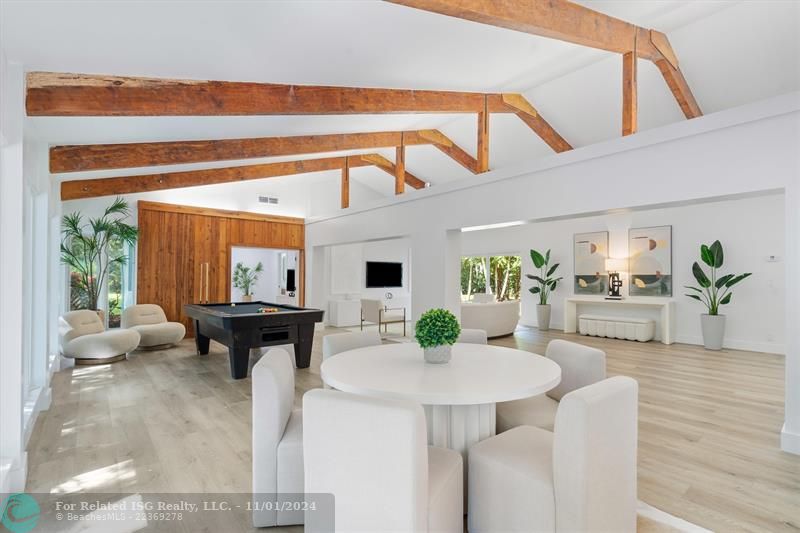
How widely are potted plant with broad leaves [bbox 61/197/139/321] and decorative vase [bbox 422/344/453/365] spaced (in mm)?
6740

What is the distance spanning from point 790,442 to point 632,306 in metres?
5.73

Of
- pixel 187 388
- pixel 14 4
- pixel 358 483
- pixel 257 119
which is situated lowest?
pixel 187 388

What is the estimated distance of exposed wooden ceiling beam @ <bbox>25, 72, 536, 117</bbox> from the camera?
118 inches

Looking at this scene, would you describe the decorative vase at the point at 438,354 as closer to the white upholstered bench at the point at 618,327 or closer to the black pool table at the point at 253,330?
the black pool table at the point at 253,330

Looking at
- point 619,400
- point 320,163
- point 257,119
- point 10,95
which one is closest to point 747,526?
point 619,400

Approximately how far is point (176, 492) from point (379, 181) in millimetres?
9036

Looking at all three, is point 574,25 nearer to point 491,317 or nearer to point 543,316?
point 491,317

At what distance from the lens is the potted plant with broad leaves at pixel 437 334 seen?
235cm

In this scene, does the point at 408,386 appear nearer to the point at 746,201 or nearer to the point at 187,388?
the point at 187,388

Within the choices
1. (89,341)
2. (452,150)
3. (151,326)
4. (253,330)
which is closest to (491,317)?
(452,150)

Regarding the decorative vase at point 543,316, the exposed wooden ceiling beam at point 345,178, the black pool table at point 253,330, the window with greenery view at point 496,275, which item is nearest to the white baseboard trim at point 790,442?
the black pool table at point 253,330

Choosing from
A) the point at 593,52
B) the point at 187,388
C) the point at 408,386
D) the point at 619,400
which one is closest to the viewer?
the point at 619,400

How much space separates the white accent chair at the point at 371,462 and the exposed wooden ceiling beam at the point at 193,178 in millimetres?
6669

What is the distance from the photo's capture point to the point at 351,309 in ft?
33.4
